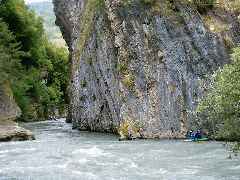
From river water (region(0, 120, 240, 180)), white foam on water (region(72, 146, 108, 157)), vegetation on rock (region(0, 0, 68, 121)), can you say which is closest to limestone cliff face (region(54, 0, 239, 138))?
river water (region(0, 120, 240, 180))

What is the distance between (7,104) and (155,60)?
74.9ft

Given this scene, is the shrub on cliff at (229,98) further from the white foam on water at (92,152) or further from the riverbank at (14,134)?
the riverbank at (14,134)

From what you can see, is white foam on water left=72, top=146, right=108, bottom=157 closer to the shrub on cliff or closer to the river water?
the river water

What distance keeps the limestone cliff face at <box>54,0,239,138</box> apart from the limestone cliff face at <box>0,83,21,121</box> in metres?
13.4

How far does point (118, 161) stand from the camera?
32.4 m

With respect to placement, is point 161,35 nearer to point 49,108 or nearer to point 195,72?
point 195,72

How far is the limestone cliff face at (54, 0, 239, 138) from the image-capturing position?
152 feet

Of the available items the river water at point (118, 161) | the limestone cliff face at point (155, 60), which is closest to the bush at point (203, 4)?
the limestone cliff face at point (155, 60)

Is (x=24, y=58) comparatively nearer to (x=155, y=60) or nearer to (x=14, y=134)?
(x=14, y=134)

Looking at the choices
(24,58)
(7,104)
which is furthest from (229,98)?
(24,58)

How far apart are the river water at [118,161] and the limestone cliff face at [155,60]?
4297 millimetres

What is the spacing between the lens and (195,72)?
47.3m

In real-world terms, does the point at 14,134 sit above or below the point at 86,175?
above

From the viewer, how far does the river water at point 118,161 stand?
27672 millimetres
